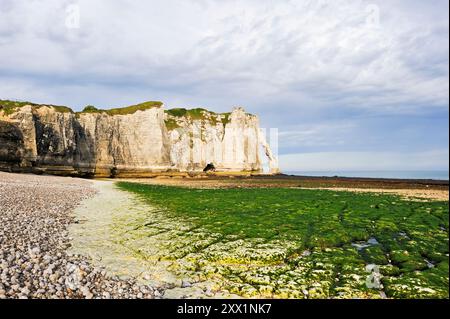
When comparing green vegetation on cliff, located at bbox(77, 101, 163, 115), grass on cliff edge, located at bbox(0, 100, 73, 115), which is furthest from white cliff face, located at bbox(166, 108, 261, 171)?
grass on cliff edge, located at bbox(0, 100, 73, 115)

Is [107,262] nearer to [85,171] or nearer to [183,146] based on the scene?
[85,171]

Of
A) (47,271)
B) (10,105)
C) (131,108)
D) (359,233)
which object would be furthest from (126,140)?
(47,271)

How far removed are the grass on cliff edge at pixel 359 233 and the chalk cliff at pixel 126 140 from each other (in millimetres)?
59632

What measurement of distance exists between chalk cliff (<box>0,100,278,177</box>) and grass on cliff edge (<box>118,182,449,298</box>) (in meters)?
59.6

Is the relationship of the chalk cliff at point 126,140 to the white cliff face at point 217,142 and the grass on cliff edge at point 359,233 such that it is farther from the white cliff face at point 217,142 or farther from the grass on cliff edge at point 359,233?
the grass on cliff edge at point 359,233

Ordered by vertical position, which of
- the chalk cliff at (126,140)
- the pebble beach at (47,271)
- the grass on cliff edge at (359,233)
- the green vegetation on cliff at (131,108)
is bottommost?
the grass on cliff edge at (359,233)

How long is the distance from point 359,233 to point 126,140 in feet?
307

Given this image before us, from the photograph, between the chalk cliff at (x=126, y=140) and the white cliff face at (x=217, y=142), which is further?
the white cliff face at (x=217, y=142)

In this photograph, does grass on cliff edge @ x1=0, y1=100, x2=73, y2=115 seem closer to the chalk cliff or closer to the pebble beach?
the chalk cliff

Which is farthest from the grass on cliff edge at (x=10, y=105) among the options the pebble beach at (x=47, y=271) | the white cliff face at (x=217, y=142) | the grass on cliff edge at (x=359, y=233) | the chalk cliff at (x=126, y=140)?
the pebble beach at (x=47, y=271)

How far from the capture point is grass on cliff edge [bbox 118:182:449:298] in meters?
11.6

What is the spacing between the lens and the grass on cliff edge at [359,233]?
38.1 ft

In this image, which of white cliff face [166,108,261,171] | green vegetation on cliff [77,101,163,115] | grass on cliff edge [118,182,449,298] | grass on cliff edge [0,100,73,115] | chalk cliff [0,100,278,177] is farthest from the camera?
Answer: white cliff face [166,108,261,171]
